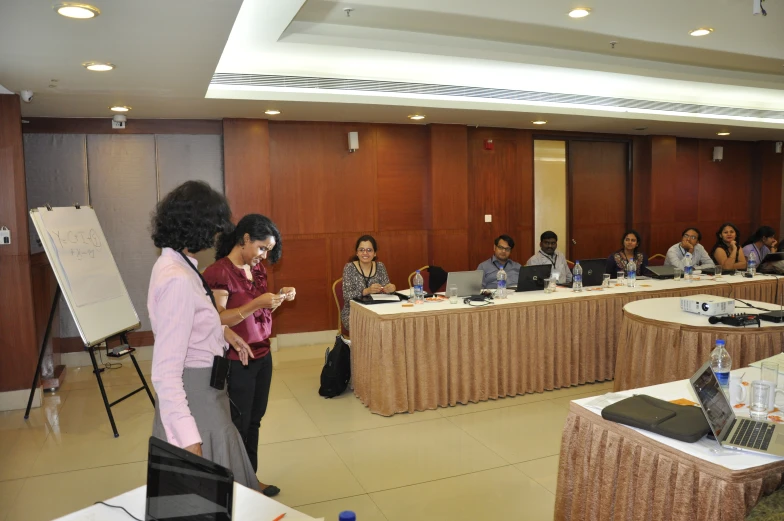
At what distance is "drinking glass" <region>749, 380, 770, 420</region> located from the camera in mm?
2346

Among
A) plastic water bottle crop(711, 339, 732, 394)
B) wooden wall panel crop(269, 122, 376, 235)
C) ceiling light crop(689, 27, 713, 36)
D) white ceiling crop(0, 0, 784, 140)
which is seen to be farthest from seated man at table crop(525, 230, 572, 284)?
plastic water bottle crop(711, 339, 732, 394)

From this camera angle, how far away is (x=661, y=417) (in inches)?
86.4

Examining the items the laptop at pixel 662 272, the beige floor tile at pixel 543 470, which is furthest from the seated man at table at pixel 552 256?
the beige floor tile at pixel 543 470

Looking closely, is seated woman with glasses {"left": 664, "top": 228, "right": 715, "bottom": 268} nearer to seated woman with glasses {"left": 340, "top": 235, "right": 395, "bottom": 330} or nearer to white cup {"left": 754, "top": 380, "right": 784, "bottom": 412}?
seated woman with glasses {"left": 340, "top": 235, "right": 395, "bottom": 330}

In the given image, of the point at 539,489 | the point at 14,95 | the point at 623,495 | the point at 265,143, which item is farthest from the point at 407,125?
the point at 623,495

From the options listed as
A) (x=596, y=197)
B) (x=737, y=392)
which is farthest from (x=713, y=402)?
(x=596, y=197)

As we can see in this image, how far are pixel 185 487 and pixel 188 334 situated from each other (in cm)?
62

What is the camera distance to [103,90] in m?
4.90

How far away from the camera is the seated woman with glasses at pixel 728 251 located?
766 cm

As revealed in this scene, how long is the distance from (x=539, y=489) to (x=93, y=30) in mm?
3737

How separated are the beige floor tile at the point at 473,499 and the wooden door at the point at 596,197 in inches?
232

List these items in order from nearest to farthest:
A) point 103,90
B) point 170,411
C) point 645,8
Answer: point 170,411, point 645,8, point 103,90

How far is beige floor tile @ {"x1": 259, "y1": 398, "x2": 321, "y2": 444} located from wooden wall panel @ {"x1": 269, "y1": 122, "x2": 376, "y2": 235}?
271 cm

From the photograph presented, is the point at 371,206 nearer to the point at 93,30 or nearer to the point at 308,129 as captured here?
the point at 308,129
